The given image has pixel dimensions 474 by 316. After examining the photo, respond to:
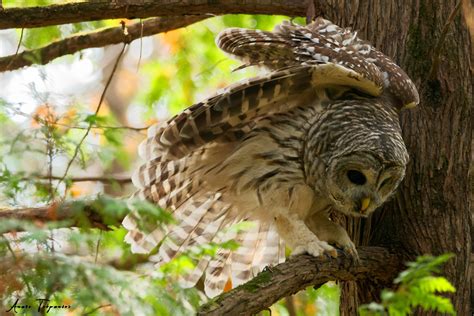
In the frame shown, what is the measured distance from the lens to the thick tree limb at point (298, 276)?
3810 mm

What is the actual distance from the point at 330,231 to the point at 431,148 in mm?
800

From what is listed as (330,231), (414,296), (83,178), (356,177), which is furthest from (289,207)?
(414,296)

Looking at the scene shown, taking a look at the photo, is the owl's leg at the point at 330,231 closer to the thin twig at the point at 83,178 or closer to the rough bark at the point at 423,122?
the rough bark at the point at 423,122

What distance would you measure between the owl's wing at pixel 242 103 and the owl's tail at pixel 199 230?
0.37m

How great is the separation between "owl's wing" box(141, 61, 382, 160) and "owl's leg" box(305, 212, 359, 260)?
79cm

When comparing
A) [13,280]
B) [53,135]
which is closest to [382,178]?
[53,135]

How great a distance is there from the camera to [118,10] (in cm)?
539

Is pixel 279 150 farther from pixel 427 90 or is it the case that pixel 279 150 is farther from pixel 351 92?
pixel 427 90

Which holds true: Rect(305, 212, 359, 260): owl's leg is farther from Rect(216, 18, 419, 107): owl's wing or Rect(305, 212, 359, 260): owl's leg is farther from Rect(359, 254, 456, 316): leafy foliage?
Rect(359, 254, 456, 316): leafy foliage

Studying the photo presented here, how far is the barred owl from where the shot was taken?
508cm

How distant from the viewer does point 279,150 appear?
5461mm

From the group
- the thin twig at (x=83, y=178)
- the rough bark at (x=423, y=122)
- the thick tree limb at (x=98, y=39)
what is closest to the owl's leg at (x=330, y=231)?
the rough bark at (x=423, y=122)

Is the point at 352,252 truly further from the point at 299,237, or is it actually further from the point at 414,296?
the point at 414,296

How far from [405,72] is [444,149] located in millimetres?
573
